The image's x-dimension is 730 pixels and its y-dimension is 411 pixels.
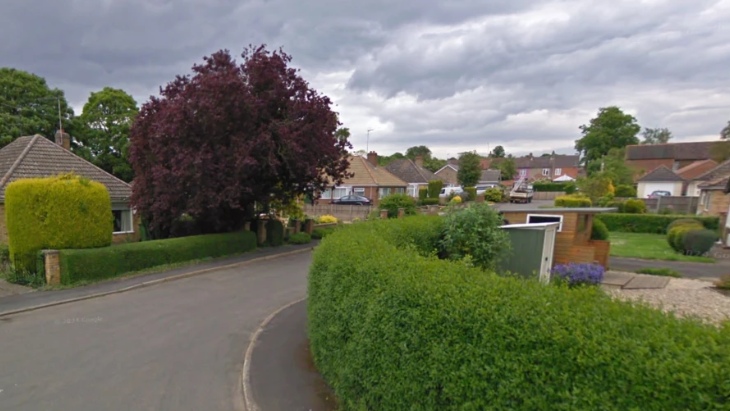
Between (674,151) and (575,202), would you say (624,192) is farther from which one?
(674,151)

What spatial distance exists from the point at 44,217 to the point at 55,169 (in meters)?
7.53

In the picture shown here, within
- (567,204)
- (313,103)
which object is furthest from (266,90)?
(567,204)

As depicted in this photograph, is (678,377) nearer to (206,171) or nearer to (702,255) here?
(206,171)

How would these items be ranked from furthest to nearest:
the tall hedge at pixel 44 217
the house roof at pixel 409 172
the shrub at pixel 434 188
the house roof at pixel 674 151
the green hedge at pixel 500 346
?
the house roof at pixel 674 151, the house roof at pixel 409 172, the shrub at pixel 434 188, the tall hedge at pixel 44 217, the green hedge at pixel 500 346

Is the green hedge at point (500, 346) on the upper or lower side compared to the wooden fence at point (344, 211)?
upper

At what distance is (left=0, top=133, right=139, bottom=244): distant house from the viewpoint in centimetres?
1575

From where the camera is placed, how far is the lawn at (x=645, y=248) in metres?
15.3

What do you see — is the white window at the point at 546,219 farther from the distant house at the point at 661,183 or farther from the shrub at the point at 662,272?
the distant house at the point at 661,183

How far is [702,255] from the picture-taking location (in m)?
16.2

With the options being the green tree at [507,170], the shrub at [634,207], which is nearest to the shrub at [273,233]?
the shrub at [634,207]

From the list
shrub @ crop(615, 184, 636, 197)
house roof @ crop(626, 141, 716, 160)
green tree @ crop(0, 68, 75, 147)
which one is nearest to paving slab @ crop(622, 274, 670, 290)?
shrub @ crop(615, 184, 636, 197)

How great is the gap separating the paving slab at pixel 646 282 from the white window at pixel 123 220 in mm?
20943

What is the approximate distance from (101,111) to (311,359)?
35.0m

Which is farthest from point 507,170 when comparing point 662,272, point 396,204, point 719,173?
point 662,272
